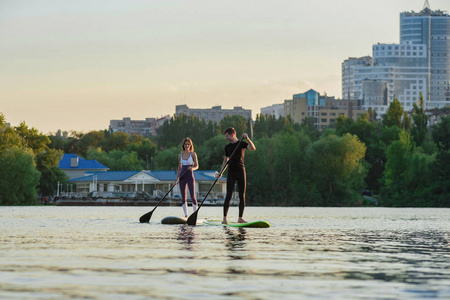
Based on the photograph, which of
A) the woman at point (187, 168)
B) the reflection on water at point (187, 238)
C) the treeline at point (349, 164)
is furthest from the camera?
the treeline at point (349, 164)

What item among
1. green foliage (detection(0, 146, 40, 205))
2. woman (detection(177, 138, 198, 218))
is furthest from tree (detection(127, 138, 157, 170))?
woman (detection(177, 138, 198, 218))

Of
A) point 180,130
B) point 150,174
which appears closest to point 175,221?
point 150,174

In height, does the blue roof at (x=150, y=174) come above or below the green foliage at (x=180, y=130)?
below

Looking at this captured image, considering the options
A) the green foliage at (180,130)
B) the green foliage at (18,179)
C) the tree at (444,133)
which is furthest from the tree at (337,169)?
the green foliage at (180,130)

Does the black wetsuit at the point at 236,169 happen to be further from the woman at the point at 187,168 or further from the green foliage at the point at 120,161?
the green foliage at the point at 120,161

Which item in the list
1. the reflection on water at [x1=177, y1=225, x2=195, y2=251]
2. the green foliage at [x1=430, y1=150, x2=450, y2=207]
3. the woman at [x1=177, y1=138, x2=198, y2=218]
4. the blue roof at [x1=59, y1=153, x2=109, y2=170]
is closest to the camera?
the reflection on water at [x1=177, y1=225, x2=195, y2=251]

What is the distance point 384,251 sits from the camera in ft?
40.2

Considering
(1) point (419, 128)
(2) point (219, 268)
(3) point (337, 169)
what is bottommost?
(2) point (219, 268)

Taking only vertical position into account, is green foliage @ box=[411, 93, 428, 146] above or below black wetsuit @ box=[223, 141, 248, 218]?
above

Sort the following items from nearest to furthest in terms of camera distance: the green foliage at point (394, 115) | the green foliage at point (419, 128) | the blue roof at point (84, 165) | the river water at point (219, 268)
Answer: the river water at point (219, 268)
the green foliage at point (419, 128)
the green foliage at point (394, 115)
the blue roof at point (84, 165)

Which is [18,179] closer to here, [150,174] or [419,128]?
[150,174]

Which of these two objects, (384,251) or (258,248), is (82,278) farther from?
(384,251)

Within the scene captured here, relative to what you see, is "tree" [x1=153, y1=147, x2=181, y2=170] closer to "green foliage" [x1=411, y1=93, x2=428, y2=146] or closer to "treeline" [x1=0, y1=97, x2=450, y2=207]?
"treeline" [x1=0, y1=97, x2=450, y2=207]

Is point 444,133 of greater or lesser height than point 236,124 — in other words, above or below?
below
